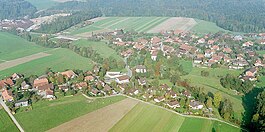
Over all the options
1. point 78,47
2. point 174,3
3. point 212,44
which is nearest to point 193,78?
point 212,44

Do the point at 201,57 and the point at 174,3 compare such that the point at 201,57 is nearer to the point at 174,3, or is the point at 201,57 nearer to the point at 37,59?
the point at 37,59

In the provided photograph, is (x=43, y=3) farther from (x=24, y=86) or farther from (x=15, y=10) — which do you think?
(x=24, y=86)

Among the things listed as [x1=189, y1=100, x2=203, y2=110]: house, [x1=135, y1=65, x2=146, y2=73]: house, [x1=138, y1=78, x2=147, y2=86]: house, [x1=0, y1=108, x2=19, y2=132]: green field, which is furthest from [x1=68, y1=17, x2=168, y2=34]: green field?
[x1=0, y1=108, x2=19, y2=132]: green field

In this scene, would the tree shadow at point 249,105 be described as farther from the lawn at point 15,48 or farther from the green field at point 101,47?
the lawn at point 15,48

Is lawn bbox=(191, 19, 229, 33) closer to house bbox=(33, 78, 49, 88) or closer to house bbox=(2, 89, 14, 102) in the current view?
house bbox=(33, 78, 49, 88)

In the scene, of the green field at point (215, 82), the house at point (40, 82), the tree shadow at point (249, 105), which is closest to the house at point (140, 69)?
the green field at point (215, 82)
